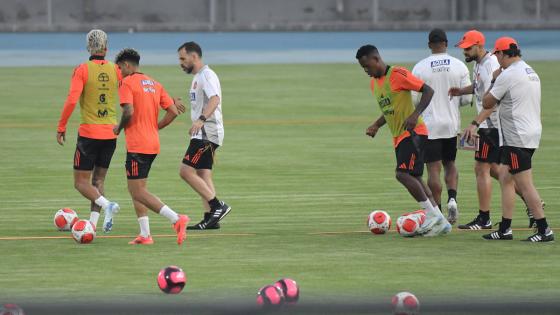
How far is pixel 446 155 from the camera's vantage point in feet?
48.2

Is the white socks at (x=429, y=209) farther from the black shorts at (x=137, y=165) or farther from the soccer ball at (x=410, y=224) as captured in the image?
the black shorts at (x=137, y=165)

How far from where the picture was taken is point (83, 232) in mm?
12469

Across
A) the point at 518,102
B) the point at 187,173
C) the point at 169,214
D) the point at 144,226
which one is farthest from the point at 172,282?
the point at 518,102

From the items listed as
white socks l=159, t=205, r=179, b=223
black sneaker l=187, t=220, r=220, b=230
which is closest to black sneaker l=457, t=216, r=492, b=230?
black sneaker l=187, t=220, r=220, b=230

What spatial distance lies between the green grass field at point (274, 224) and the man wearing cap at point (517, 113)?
26.3 inches

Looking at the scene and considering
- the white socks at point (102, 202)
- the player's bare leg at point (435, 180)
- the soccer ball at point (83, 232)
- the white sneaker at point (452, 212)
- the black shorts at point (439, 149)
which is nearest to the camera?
the soccer ball at point (83, 232)

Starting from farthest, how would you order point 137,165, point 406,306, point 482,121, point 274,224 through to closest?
point 274,224 < point 482,121 < point 137,165 < point 406,306

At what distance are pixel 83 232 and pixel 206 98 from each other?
229 cm

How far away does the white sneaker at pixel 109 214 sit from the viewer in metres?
13.1

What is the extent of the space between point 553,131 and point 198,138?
1304 centimetres

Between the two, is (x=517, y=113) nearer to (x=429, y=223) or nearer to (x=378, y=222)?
(x=429, y=223)

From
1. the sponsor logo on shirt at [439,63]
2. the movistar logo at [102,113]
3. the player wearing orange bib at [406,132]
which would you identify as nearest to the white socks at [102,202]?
the movistar logo at [102,113]

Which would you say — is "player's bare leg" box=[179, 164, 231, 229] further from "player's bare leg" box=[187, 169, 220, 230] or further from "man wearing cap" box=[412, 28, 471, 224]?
"man wearing cap" box=[412, 28, 471, 224]

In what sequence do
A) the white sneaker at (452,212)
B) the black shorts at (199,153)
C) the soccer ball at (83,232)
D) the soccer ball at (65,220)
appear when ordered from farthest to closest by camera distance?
1. the white sneaker at (452,212)
2. the black shorts at (199,153)
3. the soccer ball at (65,220)
4. the soccer ball at (83,232)
